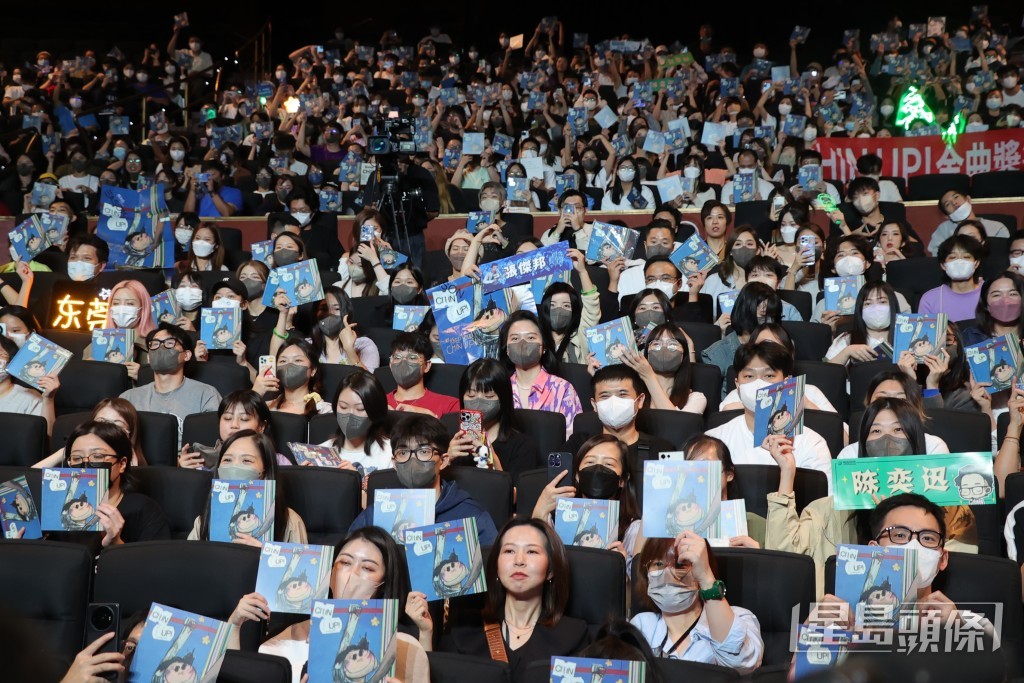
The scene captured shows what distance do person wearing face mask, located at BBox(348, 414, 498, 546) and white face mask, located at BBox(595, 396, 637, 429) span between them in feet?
2.79

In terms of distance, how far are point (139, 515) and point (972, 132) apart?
9.20 meters

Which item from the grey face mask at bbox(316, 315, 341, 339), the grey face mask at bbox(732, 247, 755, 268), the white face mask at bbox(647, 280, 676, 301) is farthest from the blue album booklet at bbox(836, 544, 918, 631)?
the grey face mask at bbox(732, 247, 755, 268)

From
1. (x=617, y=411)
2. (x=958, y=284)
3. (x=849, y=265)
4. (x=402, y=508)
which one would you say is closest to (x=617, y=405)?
(x=617, y=411)

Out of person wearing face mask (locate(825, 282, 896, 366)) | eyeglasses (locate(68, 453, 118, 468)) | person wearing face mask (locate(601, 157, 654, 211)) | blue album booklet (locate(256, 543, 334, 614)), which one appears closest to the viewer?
blue album booklet (locate(256, 543, 334, 614))

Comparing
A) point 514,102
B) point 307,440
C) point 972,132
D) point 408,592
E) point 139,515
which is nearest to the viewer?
point 408,592

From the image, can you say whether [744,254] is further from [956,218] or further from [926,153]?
[926,153]

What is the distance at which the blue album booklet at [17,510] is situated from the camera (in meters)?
4.21

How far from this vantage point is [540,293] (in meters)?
6.61

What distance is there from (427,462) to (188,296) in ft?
10.5

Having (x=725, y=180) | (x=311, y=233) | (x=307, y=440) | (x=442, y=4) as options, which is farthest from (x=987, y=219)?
(x=442, y=4)

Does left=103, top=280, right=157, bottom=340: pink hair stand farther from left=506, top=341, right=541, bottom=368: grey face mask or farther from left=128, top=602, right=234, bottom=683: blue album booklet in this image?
left=128, top=602, right=234, bottom=683: blue album booklet

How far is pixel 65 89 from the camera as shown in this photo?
13.8m

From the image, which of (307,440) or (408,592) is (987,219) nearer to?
(307,440)

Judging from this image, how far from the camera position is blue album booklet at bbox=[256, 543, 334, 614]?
3500 mm
